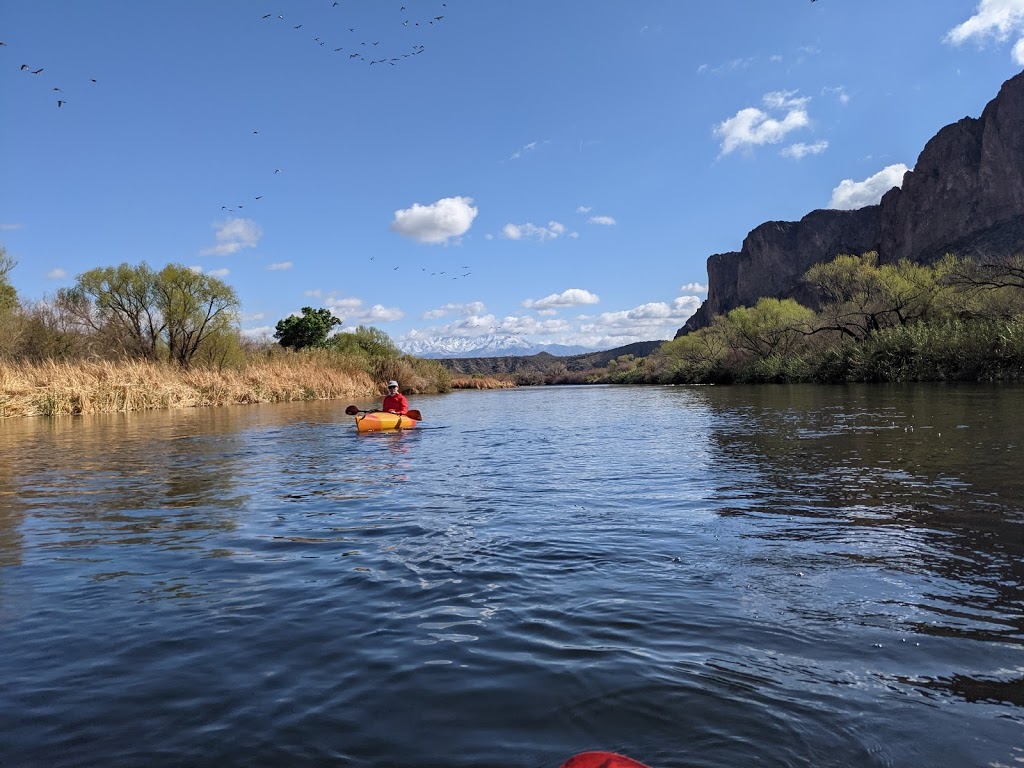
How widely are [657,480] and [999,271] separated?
109ft

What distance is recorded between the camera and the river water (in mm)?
2572

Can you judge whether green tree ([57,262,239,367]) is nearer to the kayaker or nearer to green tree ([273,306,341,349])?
green tree ([273,306,341,349])

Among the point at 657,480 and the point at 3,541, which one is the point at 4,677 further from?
the point at 657,480

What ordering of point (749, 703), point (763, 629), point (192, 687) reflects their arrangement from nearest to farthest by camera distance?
point (749, 703), point (192, 687), point (763, 629)

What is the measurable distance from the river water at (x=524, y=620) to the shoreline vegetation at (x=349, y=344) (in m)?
21.6

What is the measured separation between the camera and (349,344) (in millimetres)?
57531

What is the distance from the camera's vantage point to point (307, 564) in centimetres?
520

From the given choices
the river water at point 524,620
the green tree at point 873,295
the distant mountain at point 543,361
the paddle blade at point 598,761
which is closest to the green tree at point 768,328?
the green tree at point 873,295

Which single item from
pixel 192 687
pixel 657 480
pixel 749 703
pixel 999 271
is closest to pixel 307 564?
pixel 192 687

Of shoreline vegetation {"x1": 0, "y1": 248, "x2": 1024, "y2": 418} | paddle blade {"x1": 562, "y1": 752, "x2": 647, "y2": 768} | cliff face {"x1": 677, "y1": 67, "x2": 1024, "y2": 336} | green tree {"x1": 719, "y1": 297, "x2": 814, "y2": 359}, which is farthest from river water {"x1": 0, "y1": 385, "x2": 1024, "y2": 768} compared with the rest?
cliff face {"x1": 677, "y1": 67, "x2": 1024, "y2": 336}

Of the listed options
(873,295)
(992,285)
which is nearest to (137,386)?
(992,285)

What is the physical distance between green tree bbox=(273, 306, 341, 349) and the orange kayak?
4136 cm

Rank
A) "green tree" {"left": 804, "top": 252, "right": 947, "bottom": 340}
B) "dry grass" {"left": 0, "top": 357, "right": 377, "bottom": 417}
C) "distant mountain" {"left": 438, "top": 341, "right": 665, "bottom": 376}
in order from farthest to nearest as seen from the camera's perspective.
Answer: "distant mountain" {"left": 438, "top": 341, "right": 665, "bottom": 376} → "green tree" {"left": 804, "top": 252, "right": 947, "bottom": 340} → "dry grass" {"left": 0, "top": 357, "right": 377, "bottom": 417}

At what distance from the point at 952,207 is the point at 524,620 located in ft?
361
